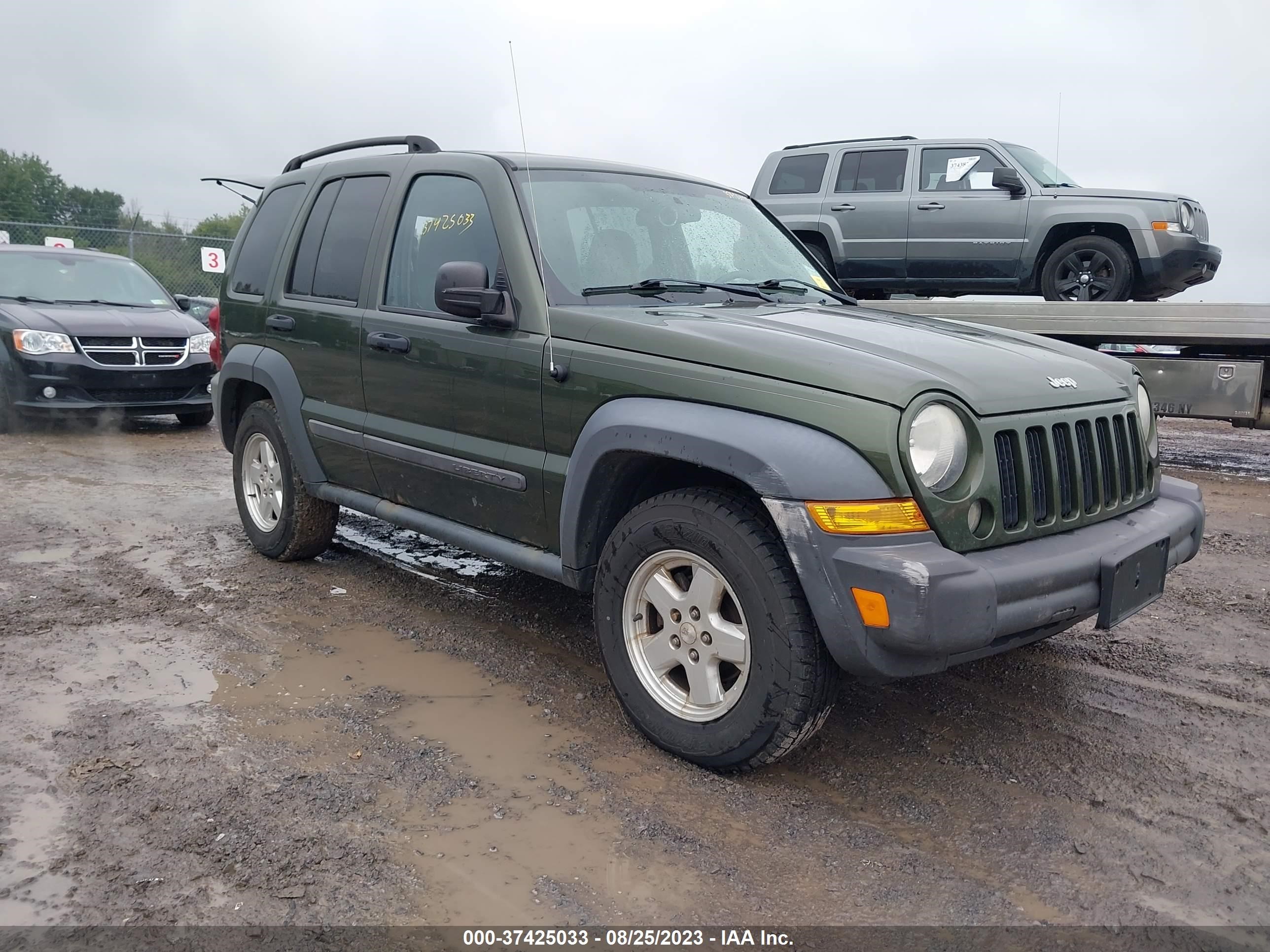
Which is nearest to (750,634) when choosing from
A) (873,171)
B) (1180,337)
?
(1180,337)

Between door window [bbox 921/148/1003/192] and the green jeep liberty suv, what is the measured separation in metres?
5.39

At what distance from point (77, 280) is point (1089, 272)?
9674 millimetres

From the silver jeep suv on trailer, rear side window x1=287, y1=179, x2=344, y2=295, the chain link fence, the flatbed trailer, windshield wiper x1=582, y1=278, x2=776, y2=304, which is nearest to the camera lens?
windshield wiper x1=582, y1=278, x2=776, y2=304

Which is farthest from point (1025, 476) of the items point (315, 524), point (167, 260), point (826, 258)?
point (167, 260)

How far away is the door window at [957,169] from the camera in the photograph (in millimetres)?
9391

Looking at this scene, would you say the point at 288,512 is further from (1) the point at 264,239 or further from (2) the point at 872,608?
(2) the point at 872,608

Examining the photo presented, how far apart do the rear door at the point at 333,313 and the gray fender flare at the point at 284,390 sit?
0.05 m

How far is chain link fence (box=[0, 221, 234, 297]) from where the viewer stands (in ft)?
63.8

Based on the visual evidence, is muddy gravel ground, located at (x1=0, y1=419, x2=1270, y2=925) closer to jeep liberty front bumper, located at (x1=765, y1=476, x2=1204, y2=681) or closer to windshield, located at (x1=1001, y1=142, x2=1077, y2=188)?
jeep liberty front bumper, located at (x1=765, y1=476, x2=1204, y2=681)

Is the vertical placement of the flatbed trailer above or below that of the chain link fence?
below

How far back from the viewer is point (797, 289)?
13.9 ft

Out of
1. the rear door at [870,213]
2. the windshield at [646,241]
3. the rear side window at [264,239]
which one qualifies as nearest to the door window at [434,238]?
the windshield at [646,241]

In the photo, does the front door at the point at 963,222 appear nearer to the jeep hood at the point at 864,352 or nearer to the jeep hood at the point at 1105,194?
the jeep hood at the point at 1105,194

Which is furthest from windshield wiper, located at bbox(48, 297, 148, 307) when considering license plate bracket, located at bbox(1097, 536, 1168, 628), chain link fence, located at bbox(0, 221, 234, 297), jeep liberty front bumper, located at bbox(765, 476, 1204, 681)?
license plate bracket, located at bbox(1097, 536, 1168, 628)
